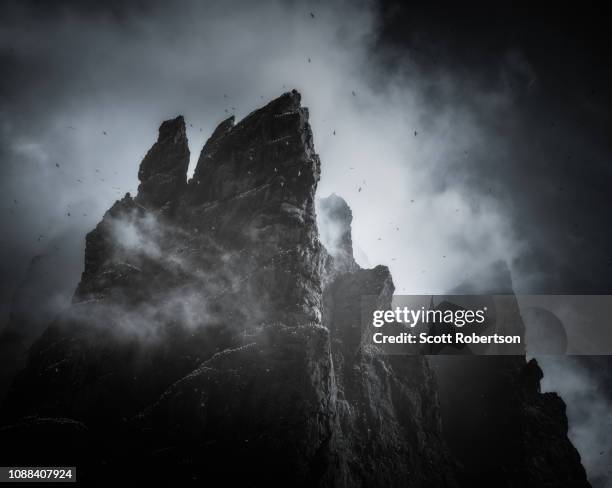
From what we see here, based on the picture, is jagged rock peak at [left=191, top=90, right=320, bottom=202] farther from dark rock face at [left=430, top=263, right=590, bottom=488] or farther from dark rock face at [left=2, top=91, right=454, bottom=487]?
dark rock face at [left=430, top=263, right=590, bottom=488]

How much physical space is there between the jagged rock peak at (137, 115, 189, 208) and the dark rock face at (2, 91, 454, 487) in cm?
23

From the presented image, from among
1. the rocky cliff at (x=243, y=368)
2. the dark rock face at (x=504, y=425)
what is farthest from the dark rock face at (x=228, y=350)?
the dark rock face at (x=504, y=425)

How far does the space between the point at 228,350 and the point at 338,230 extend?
162 ft

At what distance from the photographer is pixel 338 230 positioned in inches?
3041

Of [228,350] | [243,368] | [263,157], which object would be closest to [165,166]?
[263,157]

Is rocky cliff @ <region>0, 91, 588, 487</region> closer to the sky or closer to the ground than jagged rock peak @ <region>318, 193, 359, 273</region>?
closer to the ground

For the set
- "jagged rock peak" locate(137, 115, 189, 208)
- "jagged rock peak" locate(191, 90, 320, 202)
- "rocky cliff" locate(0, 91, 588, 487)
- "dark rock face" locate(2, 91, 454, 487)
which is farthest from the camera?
"jagged rock peak" locate(137, 115, 189, 208)

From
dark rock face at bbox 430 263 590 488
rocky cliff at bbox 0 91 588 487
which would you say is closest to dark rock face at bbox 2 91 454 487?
rocky cliff at bbox 0 91 588 487

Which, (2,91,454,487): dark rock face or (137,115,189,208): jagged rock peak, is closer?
(2,91,454,487): dark rock face

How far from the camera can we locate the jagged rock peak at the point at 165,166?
4894 cm

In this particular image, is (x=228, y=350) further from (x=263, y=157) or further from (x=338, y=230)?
(x=338, y=230)

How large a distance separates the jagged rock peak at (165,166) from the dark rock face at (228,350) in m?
0.23

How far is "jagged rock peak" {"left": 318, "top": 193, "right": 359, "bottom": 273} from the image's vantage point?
214 ft

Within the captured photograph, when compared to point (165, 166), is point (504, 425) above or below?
below
